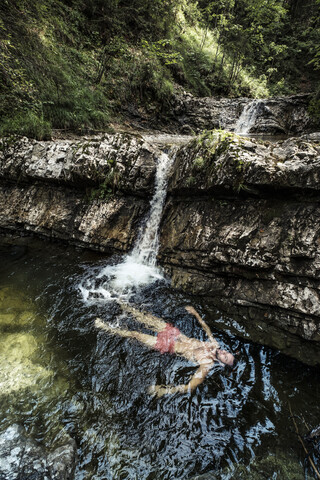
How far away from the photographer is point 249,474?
8.32 ft

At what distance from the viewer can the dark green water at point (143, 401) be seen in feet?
8.66

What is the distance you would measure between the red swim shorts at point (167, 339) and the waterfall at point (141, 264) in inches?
59.7

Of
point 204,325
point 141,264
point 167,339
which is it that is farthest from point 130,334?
point 141,264

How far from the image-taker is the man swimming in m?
3.48

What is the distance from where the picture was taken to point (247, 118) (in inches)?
488

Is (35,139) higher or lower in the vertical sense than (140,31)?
lower

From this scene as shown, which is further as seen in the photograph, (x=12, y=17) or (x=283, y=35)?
(x=283, y=35)

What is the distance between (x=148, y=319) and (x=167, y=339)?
67cm

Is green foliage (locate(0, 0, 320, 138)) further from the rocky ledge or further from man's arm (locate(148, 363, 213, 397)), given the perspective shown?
man's arm (locate(148, 363, 213, 397))

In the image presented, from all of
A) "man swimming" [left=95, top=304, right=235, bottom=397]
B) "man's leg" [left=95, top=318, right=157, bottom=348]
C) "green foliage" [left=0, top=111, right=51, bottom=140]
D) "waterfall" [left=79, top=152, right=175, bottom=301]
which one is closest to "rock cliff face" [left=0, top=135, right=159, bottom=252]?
"waterfall" [left=79, top=152, right=175, bottom=301]

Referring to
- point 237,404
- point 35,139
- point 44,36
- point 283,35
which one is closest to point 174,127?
point 44,36

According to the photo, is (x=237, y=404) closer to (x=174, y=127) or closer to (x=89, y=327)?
(x=89, y=327)

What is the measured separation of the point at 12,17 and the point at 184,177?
9356 mm

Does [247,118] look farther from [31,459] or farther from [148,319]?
[31,459]
